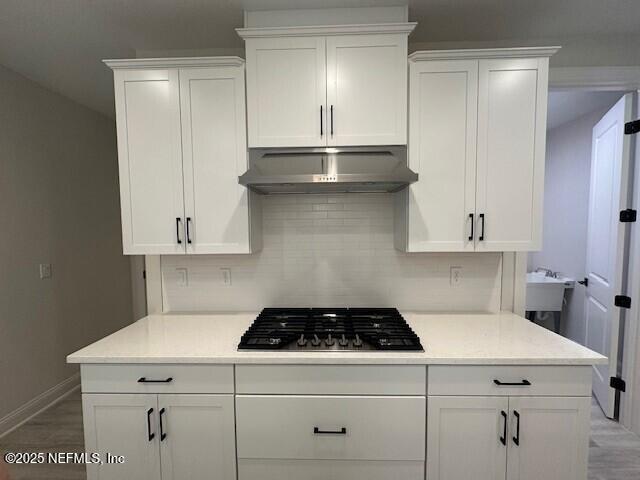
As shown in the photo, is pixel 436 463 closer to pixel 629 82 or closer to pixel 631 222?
pixel 631 222

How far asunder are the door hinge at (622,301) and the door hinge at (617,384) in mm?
554

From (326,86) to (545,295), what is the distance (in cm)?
317

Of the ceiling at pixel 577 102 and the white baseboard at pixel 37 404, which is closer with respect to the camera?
the white baseboard at pixel 37 404

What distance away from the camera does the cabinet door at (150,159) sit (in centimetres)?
166

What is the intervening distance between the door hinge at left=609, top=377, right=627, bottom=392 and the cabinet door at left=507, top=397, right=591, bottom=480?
1.38 metres

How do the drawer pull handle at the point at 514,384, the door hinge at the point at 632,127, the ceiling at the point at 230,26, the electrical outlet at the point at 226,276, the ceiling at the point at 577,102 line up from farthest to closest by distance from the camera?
the ceiling at the point at 577,102 < the door hinge at the point at 632,127 < the electrical outlet at the point at 226,276 < the ceiling at the point at 230,26 < the drawer pull handle at the point at 514,384

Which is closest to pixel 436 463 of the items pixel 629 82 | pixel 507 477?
pixel 507 477

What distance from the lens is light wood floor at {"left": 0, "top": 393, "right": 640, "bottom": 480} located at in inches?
74.4

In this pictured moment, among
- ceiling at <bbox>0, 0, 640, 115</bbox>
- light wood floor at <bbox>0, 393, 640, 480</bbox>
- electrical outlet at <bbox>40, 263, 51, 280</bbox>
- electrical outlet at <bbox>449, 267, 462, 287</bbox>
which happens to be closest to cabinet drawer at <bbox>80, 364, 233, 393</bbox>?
light wood floor at <bbox>0, 393, 640, 480</bbox>

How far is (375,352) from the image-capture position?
4.50ft

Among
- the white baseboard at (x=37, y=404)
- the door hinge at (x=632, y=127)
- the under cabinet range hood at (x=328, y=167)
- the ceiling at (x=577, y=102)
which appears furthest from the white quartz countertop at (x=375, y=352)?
the ceiling at (x=577, y=102)

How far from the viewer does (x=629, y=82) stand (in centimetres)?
195

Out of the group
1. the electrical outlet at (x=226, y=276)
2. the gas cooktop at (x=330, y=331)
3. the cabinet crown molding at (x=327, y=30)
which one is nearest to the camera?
the gas cooktop at (x=330, y=331)

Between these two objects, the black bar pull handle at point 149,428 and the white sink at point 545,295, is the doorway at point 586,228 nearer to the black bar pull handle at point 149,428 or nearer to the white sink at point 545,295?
the white sink at point 545,295
